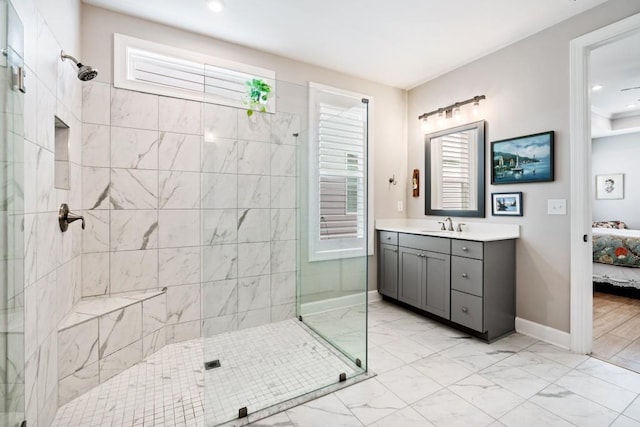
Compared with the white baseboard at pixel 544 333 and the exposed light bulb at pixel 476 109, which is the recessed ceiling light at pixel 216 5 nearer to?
the exposed light bulb at pixel 476 109

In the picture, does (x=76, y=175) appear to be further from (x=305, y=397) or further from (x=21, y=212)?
(x=305, y=397)

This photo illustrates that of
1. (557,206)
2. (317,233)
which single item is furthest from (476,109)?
(317,233)

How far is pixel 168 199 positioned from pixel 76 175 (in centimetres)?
60

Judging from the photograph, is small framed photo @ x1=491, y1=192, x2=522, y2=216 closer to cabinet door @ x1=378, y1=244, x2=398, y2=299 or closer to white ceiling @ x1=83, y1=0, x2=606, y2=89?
cabinet door @ x1=378, y1=244, x2=398, y2=299

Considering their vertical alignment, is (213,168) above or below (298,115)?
below

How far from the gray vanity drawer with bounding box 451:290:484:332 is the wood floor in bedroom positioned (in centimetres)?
82

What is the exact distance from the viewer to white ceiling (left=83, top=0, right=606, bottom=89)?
2.15 metres

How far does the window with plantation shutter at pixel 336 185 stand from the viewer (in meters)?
2.33

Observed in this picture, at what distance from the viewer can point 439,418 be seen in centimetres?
156

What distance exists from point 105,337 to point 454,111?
3610 mm

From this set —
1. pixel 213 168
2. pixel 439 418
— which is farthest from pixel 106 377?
pixel 439 418

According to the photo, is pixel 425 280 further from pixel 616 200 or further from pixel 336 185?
pixel 616 200

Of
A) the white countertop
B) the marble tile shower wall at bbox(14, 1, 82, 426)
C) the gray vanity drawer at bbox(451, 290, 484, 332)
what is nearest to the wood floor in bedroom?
the gray vanity drawer at bbox(451, 290, 484, 332)

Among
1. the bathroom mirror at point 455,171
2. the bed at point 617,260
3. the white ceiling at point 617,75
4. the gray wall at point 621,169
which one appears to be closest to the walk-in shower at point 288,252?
the bathroom mirror at point 455,171
